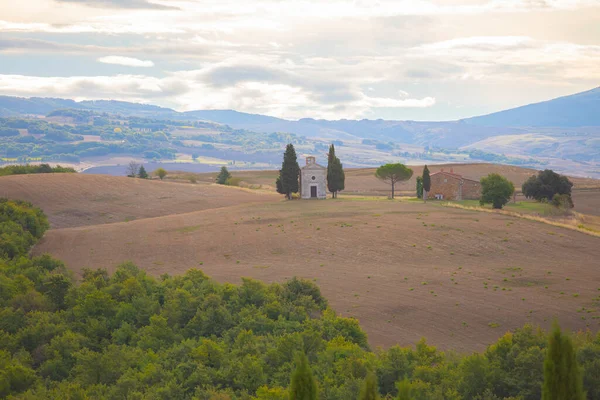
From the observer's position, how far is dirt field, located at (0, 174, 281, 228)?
76.8m

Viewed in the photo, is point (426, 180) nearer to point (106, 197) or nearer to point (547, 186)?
point (547, 186)

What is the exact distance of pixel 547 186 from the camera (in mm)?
80250

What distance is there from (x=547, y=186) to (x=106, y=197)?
5487 centimetres

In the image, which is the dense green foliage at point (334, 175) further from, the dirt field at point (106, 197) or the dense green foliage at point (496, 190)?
the dense green foliage at point (496, 190)

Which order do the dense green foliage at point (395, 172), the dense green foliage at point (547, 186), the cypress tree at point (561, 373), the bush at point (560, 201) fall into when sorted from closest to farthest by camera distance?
the cypress tree at point (561, 373)
the bush at point (560, 201)
the dense green foliage at point (547, 186)
the dense green foliage at point (395, 172)

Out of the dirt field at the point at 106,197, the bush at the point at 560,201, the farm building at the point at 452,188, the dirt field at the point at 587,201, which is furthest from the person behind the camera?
the dirt field at the point at 587,201

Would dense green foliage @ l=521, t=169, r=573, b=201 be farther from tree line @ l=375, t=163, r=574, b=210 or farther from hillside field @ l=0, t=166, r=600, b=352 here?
hillside field @ l=0, t=166, r=600, b=352

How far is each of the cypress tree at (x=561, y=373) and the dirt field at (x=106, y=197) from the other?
6341 centimetres

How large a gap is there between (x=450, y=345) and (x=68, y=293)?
19.4 meters

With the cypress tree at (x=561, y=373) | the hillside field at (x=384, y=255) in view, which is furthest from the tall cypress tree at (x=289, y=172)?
the cypress tree at (x=561, y=373)

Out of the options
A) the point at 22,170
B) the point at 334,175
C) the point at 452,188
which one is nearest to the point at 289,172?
the point at 334,175

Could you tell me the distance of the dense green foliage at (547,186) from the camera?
263 ft

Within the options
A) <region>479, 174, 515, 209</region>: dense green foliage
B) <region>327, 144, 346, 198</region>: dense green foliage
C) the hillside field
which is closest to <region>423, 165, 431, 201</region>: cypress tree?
the hillside field

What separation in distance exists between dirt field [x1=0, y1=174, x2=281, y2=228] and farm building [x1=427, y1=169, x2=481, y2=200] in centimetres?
2076
